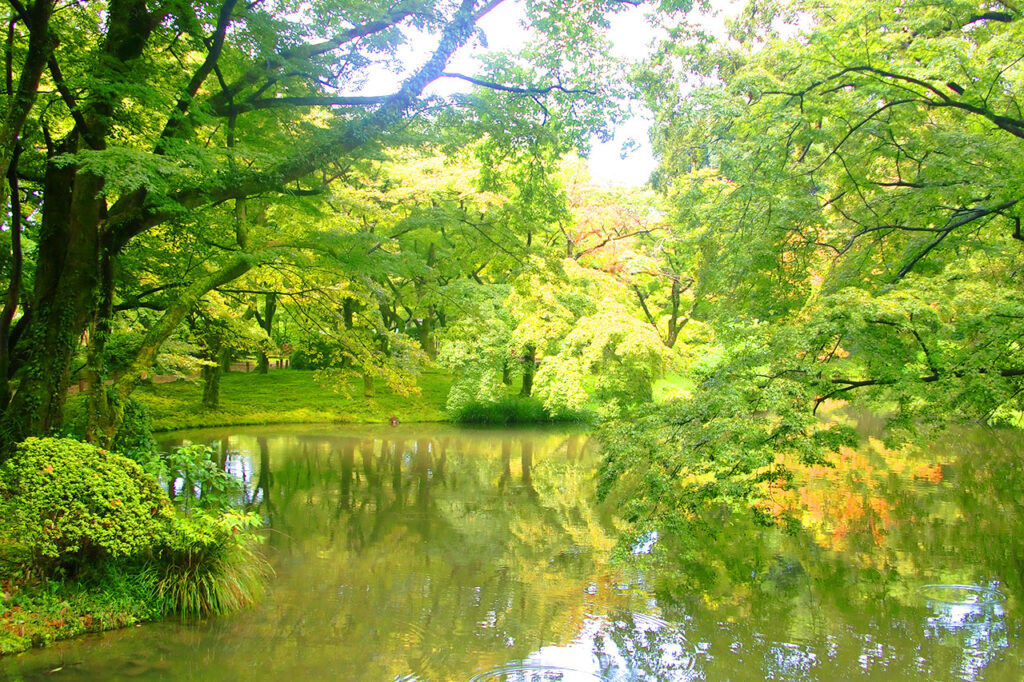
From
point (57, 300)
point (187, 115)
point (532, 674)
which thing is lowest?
point (532, 674)

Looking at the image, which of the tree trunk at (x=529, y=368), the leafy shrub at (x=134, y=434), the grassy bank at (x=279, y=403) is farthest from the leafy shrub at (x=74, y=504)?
the tree trunk at (x=529, y=368)

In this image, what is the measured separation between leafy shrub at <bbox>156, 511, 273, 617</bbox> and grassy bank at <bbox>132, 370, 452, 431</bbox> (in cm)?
1257

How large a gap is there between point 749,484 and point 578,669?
1959mm

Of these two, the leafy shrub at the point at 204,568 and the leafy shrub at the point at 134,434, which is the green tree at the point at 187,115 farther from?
the leafy shrub at the point at 204,568

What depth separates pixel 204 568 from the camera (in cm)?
632

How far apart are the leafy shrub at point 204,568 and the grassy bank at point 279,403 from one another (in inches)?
495

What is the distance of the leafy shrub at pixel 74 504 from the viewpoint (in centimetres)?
522

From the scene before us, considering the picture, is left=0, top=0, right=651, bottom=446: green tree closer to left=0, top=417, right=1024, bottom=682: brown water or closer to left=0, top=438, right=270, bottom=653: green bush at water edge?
left=0, top=438, right=270, bottom=653: green bush at water edge

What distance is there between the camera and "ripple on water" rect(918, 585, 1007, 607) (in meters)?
6.80

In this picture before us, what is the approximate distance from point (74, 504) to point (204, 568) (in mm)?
1373

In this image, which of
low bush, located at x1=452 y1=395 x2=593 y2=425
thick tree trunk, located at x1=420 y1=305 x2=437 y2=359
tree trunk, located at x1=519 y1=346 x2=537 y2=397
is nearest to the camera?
tree trunk, located at x1=519 y1=346 x2=537 y2=397

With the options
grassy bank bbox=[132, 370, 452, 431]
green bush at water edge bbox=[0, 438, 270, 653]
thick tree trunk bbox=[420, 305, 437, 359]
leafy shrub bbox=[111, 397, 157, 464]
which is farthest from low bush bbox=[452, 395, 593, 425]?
green bush at water edge bbox=[0, 438, 270, 653]

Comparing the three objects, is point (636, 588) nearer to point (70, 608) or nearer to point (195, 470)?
point (195, 470)

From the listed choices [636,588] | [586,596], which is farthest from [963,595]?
[586,596]
